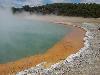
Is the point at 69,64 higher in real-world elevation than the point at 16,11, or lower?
higher

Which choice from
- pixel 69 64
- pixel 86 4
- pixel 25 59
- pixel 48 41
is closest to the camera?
pixel 69 64

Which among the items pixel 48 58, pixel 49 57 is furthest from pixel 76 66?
pixel 49 57

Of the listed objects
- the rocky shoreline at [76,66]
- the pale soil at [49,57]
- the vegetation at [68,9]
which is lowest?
the vegetation at [68,9]

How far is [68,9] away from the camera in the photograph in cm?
6869

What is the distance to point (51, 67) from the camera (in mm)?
17766

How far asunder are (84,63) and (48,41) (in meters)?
9.90

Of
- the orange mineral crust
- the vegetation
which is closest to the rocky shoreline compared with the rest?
the orange mineral crust

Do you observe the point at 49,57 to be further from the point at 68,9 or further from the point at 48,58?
the point at 68,9

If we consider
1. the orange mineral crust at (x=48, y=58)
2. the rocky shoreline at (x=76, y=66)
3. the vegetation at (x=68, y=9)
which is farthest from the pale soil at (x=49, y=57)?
the vegetation at (x=68, y=9)

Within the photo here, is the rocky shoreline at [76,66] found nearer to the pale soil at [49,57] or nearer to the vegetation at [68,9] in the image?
the pale soil at [49,57]

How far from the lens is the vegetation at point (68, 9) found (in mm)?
63634

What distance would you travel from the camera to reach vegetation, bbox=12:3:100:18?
209 feet

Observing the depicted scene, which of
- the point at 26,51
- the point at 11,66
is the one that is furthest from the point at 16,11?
the point at 11,66

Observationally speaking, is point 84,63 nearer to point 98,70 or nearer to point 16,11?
point 98,70
